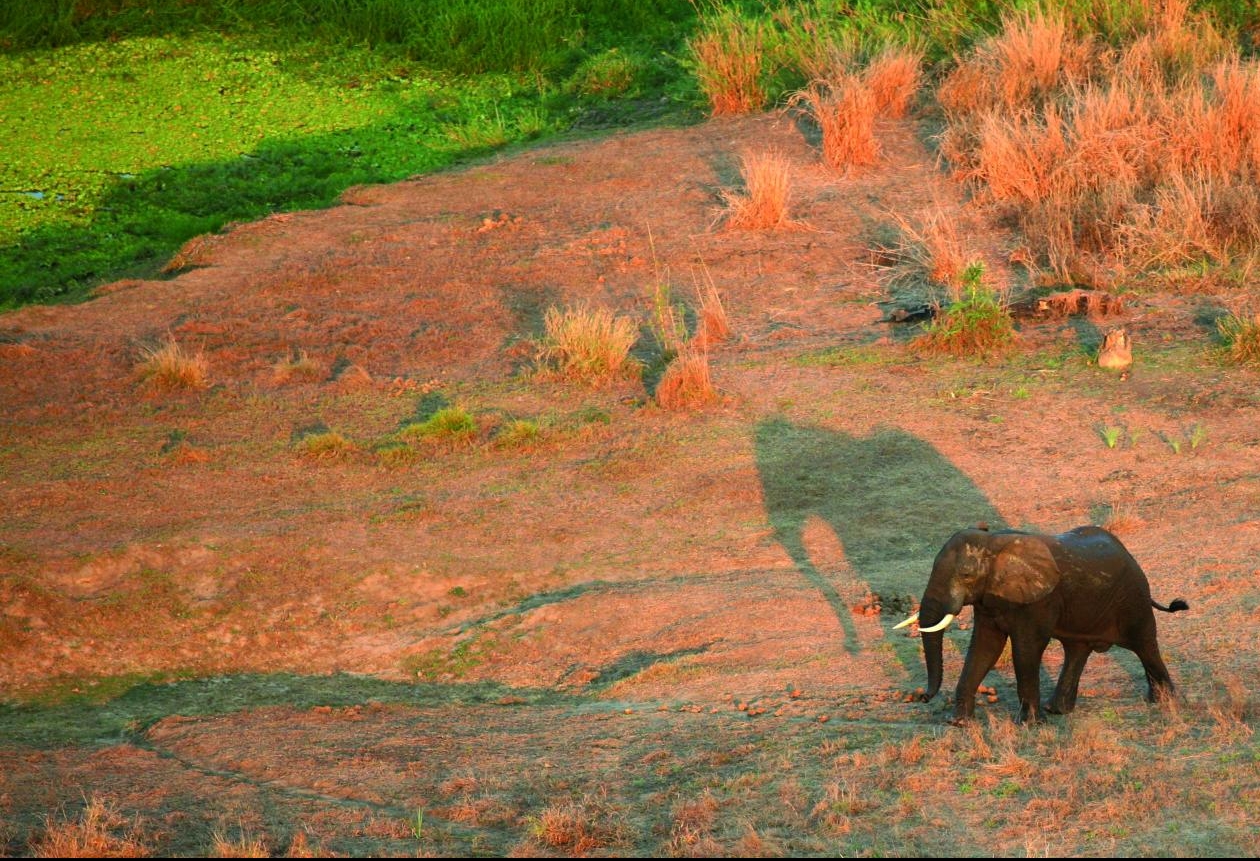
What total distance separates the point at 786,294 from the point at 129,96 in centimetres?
971

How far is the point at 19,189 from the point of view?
14570mm

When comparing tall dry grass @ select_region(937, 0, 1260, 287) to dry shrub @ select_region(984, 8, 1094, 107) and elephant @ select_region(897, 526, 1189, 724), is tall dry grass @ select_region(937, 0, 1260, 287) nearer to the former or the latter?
dry shrub @ select_region(984, 8, 1094, 107)

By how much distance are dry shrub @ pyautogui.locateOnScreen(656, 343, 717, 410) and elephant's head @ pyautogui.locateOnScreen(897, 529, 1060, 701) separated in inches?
146

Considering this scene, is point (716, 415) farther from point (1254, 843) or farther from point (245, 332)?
point (1254, 843)

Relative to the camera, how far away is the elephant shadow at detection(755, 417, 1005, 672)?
705 centimetres

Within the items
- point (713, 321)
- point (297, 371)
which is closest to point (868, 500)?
point (713, 321)

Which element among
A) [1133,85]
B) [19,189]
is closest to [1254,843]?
[1133,85]

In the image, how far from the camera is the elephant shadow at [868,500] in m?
7.05

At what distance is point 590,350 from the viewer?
9430 millimetres

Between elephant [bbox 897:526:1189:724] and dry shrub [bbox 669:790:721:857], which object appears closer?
Result: dry shrub [bbox 669:790:721:857]

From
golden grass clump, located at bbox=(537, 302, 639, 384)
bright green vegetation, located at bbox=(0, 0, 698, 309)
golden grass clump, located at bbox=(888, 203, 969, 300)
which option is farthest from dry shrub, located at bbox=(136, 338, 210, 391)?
golden grass clump, located at bbox=(888, 203, 969, 300)

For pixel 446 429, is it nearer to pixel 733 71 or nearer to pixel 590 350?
pixel 590 350

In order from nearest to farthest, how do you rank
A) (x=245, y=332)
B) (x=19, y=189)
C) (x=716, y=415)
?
1. (x=716, y=415)
2. (x=245, y=332)
3. (x=19, y=189)

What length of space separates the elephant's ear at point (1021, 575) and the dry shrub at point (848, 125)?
817cm
